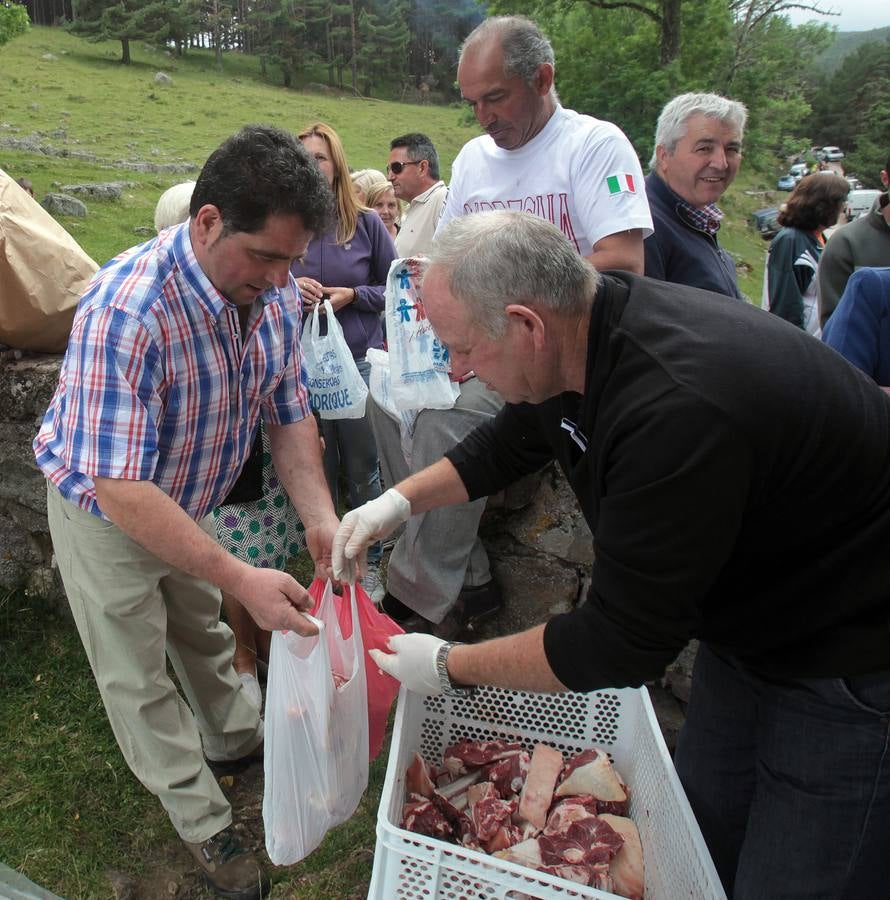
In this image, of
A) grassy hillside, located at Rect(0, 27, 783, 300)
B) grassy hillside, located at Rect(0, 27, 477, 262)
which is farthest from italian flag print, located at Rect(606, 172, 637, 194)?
grassy hillside, located at Rect(0, 27, 783, 300)

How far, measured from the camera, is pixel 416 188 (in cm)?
468

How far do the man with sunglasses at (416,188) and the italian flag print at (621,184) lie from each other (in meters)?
2.05

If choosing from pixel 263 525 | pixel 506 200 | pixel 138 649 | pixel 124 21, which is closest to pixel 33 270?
pixel 263 525

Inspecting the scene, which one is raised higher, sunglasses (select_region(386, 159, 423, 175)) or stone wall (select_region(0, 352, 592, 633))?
sunglasses (select_region(386, 159, 423, 175))

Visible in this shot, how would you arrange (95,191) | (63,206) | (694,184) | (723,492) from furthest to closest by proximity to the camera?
(95,191) → (63,206) → (694,184) → (723,492)

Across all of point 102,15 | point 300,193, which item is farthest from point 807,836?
point 102,15

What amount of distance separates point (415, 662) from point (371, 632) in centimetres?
29

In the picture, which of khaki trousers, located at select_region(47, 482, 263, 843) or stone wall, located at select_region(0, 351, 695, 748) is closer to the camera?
khaki trousers, located at select_region(47, 482, 263, 843)

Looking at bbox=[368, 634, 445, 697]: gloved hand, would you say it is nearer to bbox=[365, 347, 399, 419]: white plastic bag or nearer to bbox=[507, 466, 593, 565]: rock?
bbox=[507, 466, 593, 565]: rock

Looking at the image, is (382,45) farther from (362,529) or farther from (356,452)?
(362,529)

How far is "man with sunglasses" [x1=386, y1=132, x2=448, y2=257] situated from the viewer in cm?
449

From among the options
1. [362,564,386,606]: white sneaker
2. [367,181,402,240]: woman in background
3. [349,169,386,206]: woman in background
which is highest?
[349,169,386,206]: woman in background

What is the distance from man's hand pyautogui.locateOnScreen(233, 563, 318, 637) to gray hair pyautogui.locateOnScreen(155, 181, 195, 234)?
180 cm

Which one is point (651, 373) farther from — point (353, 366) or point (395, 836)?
point (353, 366)
